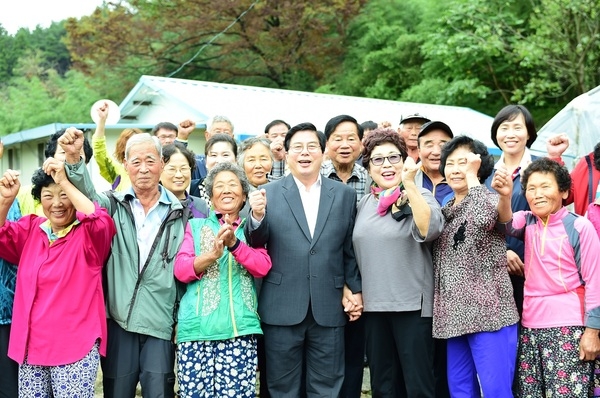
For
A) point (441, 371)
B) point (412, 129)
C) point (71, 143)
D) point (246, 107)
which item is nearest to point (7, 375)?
point (71, 143)

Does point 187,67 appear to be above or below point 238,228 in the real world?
above

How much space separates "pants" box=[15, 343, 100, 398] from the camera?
3.55 meters

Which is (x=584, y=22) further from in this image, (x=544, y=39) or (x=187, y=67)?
(x=187, y=67)

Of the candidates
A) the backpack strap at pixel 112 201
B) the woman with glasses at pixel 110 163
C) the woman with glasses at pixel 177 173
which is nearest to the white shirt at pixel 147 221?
the backpack strap at pixel 112 201

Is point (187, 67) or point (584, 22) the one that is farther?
point (187, 67)

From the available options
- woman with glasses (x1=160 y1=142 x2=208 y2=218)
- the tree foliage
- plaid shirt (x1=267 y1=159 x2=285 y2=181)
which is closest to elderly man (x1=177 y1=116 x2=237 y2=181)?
plaid shirt (x1=267 y1=159 x2=285 y2=181)

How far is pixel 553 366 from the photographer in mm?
3637

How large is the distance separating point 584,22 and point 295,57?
11715mm

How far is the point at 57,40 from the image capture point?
45.6 metres

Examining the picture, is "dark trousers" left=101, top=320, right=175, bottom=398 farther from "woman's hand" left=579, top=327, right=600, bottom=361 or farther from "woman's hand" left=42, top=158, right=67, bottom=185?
"woman's hand" left=579, top=327, right=600, bottom=361

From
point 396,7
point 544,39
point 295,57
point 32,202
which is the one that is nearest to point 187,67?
point 295,57

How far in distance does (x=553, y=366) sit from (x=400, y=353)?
35.7 inches

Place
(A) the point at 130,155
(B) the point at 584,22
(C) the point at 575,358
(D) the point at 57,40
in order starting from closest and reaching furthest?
(C) the point at 575,358 < (A) the point at 130,155 < (B) the point at 584,22 < (D) the point at 57,40

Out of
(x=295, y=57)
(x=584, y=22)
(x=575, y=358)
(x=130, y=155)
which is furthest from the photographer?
(x=295, y=57)
